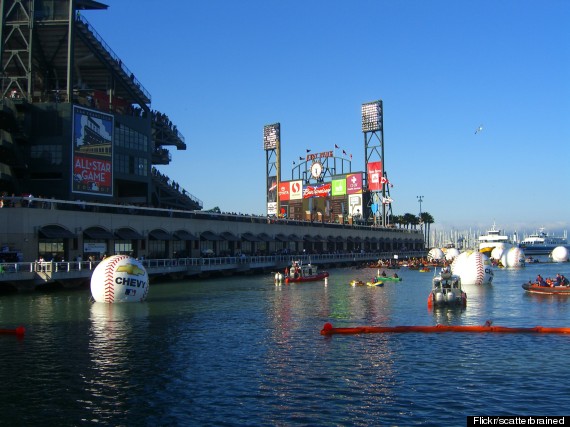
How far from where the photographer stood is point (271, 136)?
169m

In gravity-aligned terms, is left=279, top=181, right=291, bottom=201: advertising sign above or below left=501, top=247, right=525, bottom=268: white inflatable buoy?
above

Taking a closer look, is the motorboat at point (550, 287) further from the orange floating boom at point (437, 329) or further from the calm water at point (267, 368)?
the orange floating boom at point (437, 329)

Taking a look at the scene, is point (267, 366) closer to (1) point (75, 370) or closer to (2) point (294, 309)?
(1) point (75, 370)

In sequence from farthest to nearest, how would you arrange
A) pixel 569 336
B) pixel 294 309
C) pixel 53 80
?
pixel 53 80 → pixel 294 309 → pixel 569 336

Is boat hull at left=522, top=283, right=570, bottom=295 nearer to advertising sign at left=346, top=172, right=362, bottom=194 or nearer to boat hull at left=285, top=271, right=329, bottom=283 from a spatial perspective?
boat hull at left=285, top=271, right=329, bottom=283

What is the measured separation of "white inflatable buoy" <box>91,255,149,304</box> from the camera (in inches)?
1576

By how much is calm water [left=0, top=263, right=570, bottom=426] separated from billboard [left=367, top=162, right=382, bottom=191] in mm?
118585

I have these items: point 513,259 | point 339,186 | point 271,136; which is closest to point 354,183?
point 339,186

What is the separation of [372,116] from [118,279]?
13772 centimetres

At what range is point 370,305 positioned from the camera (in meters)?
45.4

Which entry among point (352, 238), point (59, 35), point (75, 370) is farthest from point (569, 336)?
point (352, 238)

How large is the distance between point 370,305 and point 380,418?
2806cm

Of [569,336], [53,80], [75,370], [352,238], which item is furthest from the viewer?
[352,238]

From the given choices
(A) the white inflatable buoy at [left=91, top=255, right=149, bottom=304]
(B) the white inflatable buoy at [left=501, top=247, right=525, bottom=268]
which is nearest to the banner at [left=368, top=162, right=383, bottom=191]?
(B) the white inflatable buoy at [left=501, top=247, right=525, bottom=268]
